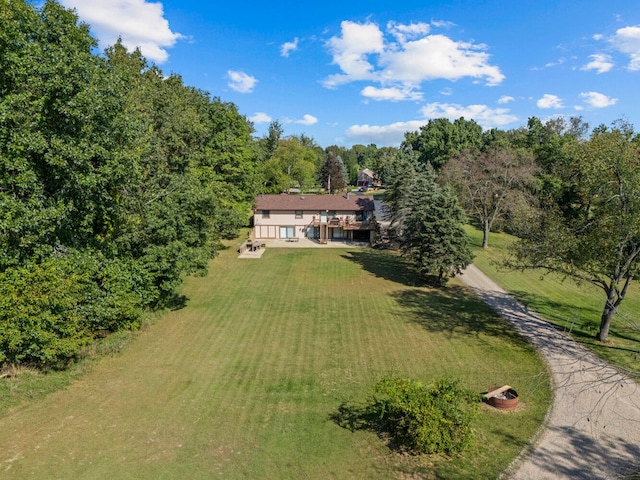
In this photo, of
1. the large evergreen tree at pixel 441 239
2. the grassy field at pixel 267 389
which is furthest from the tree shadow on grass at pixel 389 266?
the grassy field at pixel 267 389

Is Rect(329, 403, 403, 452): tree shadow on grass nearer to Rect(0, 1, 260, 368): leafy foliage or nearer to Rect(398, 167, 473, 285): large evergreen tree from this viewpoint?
Rect(0, 1, 260, 368): leafy foliage

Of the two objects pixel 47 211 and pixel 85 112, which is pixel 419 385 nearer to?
pixel 47 211

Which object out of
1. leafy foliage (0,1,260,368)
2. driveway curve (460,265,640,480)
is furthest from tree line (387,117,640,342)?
leafy foliage (0,1,260,368)

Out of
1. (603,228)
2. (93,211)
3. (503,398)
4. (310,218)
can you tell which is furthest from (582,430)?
(310,218)

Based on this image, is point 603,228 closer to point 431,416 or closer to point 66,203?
point 431,416

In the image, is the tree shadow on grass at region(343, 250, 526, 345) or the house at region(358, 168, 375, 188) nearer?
the tree shadow on grass at region(343, 250, 526, 345)

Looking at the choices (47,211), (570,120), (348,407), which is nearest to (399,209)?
(348,407)
